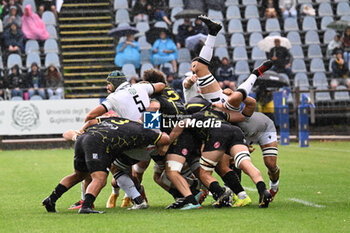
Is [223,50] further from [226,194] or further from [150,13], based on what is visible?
[226,194]

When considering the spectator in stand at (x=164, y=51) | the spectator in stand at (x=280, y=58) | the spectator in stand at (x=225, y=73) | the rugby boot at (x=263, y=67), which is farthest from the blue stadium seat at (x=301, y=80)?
the rugby boot at (x=263, y=67)

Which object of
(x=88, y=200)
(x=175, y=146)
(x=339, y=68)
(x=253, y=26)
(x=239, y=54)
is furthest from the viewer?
(x=253, y=26)

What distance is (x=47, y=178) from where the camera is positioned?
1406 centimetres

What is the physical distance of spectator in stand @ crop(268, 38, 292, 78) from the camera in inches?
976

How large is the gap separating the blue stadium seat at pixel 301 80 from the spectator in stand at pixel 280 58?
19.4 inches

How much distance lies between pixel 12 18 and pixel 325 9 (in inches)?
493

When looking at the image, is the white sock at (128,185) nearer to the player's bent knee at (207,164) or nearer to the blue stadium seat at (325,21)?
the player's bent knee at (207,164)

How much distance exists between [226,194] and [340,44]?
713 inches

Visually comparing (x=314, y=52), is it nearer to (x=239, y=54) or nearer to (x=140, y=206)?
(x=239, y=54)

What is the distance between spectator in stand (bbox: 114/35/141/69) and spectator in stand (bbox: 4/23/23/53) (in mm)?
3504

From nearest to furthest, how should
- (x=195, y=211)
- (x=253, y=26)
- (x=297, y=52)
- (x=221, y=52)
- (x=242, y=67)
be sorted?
(x=195, y=211) → (x=242, y=67) → (x=221, y=52) → (x=297, y=52) → (x=253, y=26)

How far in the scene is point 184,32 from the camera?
25312 mm

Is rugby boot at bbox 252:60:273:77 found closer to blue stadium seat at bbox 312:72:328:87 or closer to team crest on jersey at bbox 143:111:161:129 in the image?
team crest on jersey at bbox 143:111:161:129

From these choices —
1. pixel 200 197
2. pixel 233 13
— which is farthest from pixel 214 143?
pixel 233 13
